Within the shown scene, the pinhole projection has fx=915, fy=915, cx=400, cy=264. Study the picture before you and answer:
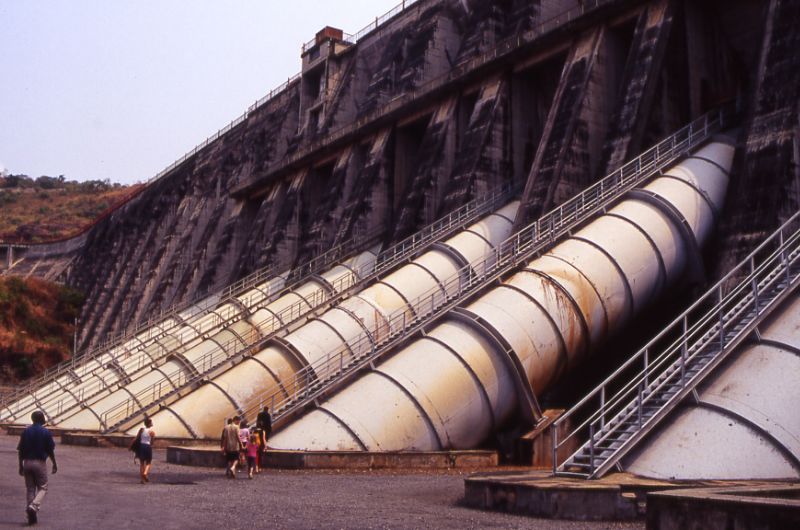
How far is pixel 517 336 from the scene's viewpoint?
18578 millimetres

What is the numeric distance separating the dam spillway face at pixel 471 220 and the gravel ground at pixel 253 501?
2431 millimetres

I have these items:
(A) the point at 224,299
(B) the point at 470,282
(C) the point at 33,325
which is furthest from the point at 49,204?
(B) the point at 470,282

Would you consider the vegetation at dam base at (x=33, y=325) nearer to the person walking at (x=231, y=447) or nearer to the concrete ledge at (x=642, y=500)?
the person walking at (x=231, y=447)

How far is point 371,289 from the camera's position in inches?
1001

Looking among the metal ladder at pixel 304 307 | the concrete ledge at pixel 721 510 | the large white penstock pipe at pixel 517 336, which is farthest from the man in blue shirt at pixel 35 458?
the metal ladder at pixel 304 307

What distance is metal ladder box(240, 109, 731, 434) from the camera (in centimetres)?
1981

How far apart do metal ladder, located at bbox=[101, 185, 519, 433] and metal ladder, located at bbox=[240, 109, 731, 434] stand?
11.2 feet

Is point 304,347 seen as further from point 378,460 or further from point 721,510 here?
point 721,510

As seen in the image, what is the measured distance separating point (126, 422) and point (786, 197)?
19735 millimetres

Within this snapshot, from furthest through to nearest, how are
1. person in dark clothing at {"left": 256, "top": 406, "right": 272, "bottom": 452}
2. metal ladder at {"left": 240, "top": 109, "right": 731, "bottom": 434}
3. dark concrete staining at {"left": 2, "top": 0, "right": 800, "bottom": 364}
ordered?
dark concrete staining at {"left": 2, "top": 0, "right": 800, "bottom": 364}
metal ladder at {"left": 240, "top": 109, "right": 731, "bottom": 434}
person in dark clothing at {"left": 256, "top": 406, "right": 272, "bottom": 452}

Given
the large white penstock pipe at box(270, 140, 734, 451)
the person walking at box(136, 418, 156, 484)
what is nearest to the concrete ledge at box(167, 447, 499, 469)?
the large white penstock pipe at box(270, 140, 734, 451)

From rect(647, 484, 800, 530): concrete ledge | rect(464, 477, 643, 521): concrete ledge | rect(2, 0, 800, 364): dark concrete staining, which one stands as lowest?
rect(647, 484, 800, 530): concrete ledge

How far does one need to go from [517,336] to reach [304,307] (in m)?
13.3

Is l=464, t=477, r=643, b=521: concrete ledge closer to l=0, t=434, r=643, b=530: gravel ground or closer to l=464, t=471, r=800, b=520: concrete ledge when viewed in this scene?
l=464, t=471, r=800, b=520: concrete ledge
